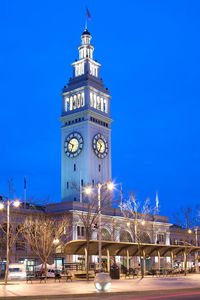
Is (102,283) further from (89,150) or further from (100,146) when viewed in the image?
(100,146)

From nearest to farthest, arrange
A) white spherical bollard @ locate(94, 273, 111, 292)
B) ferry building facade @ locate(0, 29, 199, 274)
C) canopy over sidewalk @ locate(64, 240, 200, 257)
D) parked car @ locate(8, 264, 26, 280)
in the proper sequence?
white spherical bollard @ locate(94, 273, 111, 292)
canopy over sidewalk @ locate(64, 240, 200, 257)
parked car @ locate(8, 264, 26, 280)
ferry building facade @ locate(0, 29, 199, 274)

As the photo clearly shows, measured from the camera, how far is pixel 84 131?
303 ft

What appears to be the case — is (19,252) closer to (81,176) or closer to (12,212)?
(12,212)

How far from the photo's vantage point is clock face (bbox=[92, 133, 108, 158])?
93250 mm

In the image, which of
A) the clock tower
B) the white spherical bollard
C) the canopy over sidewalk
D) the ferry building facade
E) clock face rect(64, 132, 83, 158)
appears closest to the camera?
the white spherical bollard

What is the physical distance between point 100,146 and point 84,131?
5.22 m

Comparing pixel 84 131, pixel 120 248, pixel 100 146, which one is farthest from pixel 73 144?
pixel 120 248

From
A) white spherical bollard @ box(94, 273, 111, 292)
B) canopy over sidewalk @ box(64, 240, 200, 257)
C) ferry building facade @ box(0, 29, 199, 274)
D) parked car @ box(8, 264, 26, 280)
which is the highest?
ferry building facade @ box(0, 29, 199, 274)

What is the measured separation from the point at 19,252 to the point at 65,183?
2177 centimetres

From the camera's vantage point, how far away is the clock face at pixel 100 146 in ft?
306

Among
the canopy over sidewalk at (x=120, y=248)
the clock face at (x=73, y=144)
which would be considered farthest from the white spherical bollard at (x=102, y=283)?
the clock face at (x=73, y=144)

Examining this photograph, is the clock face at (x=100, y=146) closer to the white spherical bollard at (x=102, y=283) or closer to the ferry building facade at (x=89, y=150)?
the ferry building facade at (x=89, y=150)

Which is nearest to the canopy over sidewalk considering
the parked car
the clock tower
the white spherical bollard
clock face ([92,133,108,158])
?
the parked car

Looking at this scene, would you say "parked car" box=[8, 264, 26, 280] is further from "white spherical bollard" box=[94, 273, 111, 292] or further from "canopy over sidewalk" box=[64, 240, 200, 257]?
"white spherical bollard" box=[94, 273, 111, 292]
